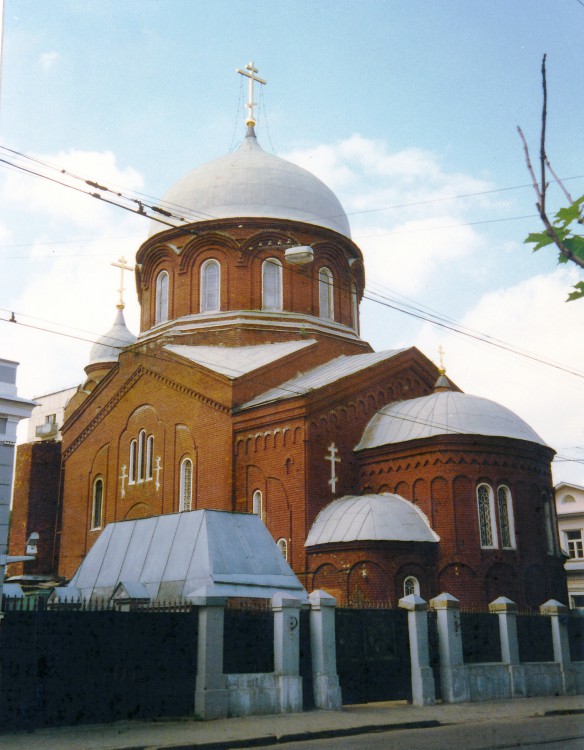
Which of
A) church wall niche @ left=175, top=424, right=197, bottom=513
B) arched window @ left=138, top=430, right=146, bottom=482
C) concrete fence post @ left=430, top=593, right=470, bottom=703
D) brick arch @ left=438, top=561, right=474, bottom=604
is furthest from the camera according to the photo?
arched window @ left=138, top=430, right=146, bottom=482

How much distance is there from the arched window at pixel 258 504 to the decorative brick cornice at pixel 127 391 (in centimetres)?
220

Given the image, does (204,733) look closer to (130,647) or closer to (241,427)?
(130,647)

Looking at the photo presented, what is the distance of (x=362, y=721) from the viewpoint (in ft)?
38.0

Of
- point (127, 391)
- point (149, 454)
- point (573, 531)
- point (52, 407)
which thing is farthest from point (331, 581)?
point (52, 407)

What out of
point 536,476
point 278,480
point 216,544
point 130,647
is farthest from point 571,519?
point 130,647

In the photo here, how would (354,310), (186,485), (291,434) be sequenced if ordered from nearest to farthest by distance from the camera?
(291,434) → (186,485) → (354,310)

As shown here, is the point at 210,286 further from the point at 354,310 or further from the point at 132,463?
the point at 132,463

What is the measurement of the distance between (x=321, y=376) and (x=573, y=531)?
1706cm

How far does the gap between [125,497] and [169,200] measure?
9450 millimetres

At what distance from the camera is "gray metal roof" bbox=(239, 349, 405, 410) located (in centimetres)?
2147

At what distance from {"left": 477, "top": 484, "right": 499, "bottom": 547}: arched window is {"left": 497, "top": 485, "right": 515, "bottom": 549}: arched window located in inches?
9.5

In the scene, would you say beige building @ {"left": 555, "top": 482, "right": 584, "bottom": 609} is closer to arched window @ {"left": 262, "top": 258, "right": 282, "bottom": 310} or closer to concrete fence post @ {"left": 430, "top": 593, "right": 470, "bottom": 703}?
arched window @ {"left": 262, "top": 258, "right": 282, "bottom": 310}

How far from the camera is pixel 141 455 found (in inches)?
947

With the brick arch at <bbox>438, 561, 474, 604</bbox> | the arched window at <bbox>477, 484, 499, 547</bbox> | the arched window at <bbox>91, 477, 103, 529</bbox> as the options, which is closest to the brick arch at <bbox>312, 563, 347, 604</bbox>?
the brick arch at <bbox>438, 561, 474, 604</bbox>
